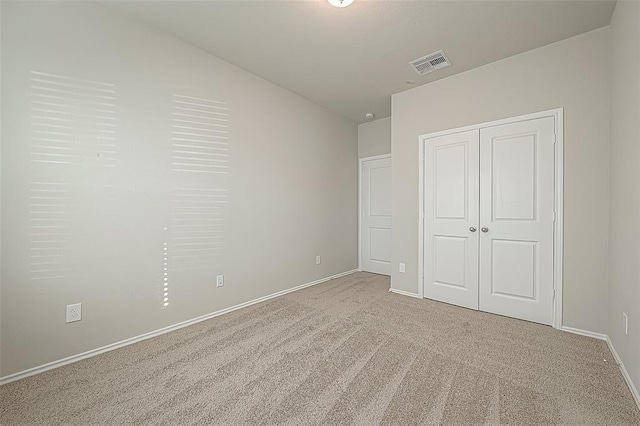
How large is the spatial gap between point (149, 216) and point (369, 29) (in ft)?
8.05

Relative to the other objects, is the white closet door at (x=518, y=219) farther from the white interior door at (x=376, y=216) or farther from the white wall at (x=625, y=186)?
the white interior door at (x=376, y=216)

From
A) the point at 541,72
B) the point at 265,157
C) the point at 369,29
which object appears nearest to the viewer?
the point at 369,29

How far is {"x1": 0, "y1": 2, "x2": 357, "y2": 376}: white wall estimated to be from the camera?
1657 mm

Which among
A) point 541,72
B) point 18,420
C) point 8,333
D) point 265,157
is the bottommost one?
point 18,420

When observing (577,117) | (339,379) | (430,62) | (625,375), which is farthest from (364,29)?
(625,375)

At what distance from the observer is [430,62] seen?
268 cm

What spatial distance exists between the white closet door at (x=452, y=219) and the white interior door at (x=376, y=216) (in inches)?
46.6

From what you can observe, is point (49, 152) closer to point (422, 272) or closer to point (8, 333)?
point (8, 333)

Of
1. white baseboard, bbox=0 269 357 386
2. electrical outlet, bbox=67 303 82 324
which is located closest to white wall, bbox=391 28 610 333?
white baseboard, bbox=0 269 357 386

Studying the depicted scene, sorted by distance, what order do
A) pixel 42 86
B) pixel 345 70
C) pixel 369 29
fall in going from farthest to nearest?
1. pixel 345 70
2. pixel 369 29
3. pixel 42 86

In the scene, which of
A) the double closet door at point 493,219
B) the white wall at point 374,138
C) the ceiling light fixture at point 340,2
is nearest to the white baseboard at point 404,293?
the double closet door at point 493,219

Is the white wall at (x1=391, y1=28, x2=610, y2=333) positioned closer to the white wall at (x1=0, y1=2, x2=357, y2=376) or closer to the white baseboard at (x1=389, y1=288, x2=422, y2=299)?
the white baseboard at (x1=389, y1=288, x2=422, y2=299)

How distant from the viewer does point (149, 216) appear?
2.19 m

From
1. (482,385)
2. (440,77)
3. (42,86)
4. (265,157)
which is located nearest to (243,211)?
(265,157)
